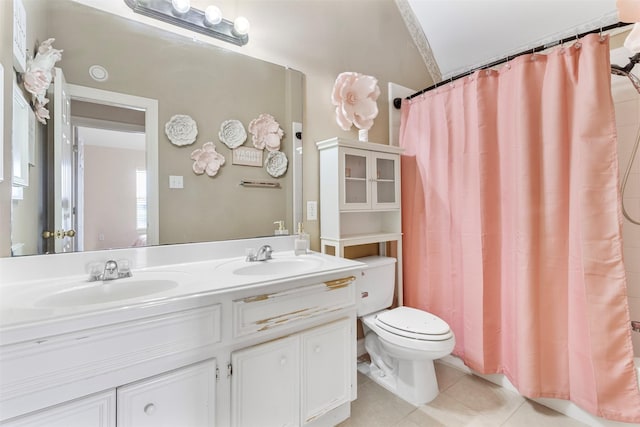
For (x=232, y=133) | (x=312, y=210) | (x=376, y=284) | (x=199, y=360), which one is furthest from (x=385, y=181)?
(x=199, y=360)

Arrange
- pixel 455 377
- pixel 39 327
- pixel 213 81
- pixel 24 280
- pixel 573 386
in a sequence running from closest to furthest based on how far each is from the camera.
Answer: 1. pixel 39 327
2. pixel 24 280
3. pixel 573 386
4. pixel 213 81
5. pixel 455 377

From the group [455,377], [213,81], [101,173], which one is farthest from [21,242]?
[455,377]

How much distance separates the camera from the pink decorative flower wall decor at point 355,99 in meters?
1.89

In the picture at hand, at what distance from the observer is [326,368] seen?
1273 mm

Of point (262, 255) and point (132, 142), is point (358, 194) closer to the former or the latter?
point (262, 255)

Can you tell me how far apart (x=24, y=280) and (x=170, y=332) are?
67cm

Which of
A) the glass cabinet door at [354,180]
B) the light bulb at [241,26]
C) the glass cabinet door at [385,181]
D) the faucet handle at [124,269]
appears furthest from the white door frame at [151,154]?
the glass cabinet door at [385,181]

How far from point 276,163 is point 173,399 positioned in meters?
1.20

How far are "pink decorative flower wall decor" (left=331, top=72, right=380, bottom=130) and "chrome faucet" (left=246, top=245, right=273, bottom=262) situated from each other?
0.99m

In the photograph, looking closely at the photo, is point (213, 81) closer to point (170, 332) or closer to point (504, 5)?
point (170, 332)

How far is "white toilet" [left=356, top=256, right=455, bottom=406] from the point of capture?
4.84 feet

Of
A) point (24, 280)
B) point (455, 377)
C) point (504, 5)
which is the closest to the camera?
point (24, 280)

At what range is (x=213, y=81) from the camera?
1488mm

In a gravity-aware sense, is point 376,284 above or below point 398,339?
above
